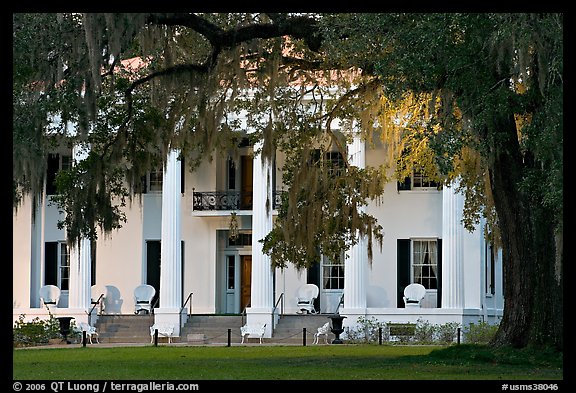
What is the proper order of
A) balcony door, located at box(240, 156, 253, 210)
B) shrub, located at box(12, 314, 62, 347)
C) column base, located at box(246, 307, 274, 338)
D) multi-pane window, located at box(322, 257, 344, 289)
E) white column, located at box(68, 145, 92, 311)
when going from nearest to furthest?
shrub, located at box(12, 314, 62, 347)
column base, located at box(246, 307, 274, 338)
white column, located at box(68, 145, 92, 311)
multi-pane window, located at box(322, 257, 344, 289)
balcony door, located at box(240, 156, 253, 210)

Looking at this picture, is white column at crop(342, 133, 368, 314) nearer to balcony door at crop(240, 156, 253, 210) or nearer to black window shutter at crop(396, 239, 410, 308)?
black window shutter at crop(396, 239, 410, 308)

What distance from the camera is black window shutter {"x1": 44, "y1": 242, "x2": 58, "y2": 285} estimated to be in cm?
4000

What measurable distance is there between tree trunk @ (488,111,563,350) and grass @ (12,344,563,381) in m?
0.50

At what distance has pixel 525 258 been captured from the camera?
2205 centimetres

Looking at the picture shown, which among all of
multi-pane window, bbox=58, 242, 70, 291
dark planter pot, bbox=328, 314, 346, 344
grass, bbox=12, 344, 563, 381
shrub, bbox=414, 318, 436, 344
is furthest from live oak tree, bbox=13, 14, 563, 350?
multi-pane window, bbox=58, 242, 70, 291

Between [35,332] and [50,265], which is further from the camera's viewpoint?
[50,265]

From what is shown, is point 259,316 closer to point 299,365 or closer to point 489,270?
point 489,270

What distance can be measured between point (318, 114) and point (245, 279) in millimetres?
14885

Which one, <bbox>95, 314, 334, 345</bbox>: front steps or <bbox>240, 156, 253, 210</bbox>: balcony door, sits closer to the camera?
<bbox>95, 314, 334, 345</bbox>: front steps

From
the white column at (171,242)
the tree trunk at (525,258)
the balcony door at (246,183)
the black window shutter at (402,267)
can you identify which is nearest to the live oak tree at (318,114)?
the tree trunk at (525,258)

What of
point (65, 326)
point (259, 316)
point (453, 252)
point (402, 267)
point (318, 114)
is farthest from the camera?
point (402, 267)

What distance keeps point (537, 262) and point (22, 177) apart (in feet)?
29.0

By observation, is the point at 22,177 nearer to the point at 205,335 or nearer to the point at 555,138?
the point at 555,138

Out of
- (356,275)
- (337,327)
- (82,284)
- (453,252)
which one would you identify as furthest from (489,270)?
(82,284)
